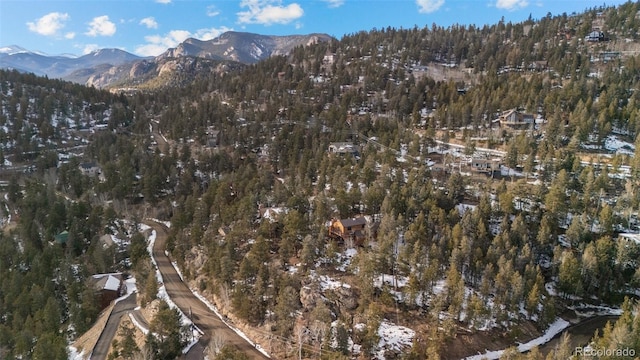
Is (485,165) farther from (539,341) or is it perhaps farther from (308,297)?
(308,297)

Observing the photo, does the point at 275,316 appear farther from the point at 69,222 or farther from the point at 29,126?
the point at 29,126

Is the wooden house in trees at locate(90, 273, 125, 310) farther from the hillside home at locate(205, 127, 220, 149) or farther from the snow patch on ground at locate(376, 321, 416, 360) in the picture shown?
the hillside home at locate(205, 127, 220, 149)

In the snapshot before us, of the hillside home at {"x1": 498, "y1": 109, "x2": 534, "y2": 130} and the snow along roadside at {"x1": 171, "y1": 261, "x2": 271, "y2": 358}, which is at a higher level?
the hillside home at {"x1": 498, "y1": 109, "x2": 534, "y2": 130}

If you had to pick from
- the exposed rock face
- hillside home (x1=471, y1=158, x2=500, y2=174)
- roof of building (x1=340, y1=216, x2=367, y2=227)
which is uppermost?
hillside home (x1=471, y1=158, x2=500, y2=174)

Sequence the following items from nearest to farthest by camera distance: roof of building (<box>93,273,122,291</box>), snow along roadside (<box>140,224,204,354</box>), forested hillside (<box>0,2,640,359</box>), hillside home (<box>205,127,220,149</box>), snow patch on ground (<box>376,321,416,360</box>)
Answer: snow patch on ground (<box>376,321,416,360</box>)
snow along roadside (<box>140,224,204,354</box>)
forested hillside (<box>0,2,640,359</box>)
roof of building (<box>93,273,122,291</box>)
hillside home (<box>205,127,220,149</box>)

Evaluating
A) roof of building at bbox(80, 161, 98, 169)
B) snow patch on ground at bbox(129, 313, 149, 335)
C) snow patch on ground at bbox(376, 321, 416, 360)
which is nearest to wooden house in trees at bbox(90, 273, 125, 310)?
snow patch on ground at bbox(129, 313, 149, 335)

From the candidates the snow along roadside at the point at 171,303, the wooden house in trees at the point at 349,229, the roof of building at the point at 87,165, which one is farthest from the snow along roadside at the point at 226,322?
the roof of building at the point at 87,165

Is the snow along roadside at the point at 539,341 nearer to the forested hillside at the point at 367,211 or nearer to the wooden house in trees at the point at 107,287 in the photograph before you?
the forested hillside at the point at 367,211

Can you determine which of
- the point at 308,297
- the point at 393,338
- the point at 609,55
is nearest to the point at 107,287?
the point at 308,297
